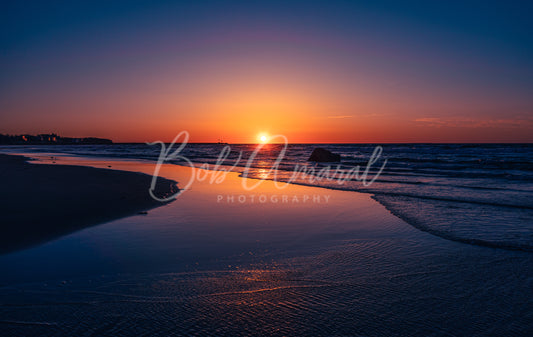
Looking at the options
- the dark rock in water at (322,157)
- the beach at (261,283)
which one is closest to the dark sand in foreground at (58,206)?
the beach at (261,283)

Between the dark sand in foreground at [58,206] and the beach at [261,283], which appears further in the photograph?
the dark sand in foreground at [58,206]

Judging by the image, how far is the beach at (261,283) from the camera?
280 cm

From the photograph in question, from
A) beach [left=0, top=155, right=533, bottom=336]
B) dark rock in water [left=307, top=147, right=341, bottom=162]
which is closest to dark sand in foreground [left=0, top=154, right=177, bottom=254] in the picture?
beach [left=0, top=155, right=533, bottom=336]

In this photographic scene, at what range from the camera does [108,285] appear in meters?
3.49

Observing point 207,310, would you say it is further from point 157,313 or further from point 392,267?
Result: point 392,267

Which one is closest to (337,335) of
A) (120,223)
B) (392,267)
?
(392,267)

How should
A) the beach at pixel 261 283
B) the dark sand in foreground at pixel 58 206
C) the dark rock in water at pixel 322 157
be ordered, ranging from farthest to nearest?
the dark rock in water at pixel 322 157 → the dark sand in foreground at pixel 58 206 → the beach at pixel 261 283

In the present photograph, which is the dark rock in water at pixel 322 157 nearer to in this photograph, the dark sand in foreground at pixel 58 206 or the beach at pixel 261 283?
the dark sand in foreground at pixel 58 206

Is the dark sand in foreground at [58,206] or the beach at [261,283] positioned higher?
the dark sand in foreground at [58,206]

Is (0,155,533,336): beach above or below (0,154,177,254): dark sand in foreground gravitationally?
below

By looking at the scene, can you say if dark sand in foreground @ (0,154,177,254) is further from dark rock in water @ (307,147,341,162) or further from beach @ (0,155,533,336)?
dark rock in water @ (307,147,341,162)

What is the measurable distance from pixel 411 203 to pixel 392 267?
585cm

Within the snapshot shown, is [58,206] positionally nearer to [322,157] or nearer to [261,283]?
[261,283]

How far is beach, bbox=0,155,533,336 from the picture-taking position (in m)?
2.80
